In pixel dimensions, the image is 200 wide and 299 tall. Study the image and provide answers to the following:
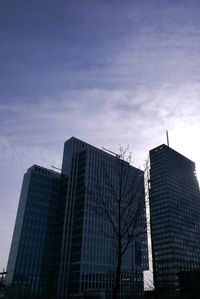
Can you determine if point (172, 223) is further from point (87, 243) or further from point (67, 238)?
point (87, 243)

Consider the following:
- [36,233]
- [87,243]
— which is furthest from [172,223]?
[36,233]

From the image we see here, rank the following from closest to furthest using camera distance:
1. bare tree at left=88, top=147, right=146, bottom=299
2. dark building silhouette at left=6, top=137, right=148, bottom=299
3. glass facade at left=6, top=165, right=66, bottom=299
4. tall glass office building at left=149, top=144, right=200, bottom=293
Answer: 1. bare tree at left=88, top=147, right=146, bottom=299
2. dark building silhouette at left=6, top=137, right=148, bottom=299
3. glass facade at left=6, top=165, right=66, bottom=299
4. tall glass office building at left=149, top=144, right=200, bottom=293

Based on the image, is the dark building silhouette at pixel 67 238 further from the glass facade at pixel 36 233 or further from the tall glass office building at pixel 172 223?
the tall glass office building at pixel 172 223

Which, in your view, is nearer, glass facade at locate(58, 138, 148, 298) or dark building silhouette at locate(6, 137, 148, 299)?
glass facade at locate(58, 138, 148, 298)

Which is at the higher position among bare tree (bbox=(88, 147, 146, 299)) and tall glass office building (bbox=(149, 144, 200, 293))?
tall glass office building (bbox=(149, 144, 200, 293))

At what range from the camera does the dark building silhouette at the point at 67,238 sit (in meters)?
110

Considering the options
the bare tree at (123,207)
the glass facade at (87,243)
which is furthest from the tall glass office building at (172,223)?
the bare tree at (123,207)

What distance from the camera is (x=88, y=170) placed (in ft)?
415

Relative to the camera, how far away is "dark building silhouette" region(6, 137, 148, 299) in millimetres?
109750

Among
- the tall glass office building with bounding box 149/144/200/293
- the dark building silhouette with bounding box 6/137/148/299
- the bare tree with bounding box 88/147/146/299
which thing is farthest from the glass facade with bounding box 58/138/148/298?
the bare tree with bounding box 88/147/146/299

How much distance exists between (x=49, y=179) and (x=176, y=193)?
9498 cm

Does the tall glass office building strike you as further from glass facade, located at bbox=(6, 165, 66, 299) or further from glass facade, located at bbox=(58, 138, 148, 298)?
glass facade, located at bbox=(6, 165, 66, 299)

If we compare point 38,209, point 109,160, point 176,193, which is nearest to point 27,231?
point 38,209

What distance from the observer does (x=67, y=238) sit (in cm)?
12138
